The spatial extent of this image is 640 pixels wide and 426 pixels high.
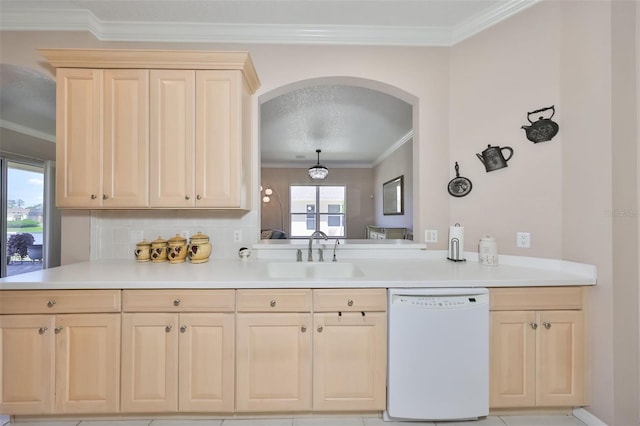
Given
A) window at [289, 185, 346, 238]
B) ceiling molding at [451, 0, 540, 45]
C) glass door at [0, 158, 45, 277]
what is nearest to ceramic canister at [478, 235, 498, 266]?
ceiling molding at [451, 0, 540, 45]

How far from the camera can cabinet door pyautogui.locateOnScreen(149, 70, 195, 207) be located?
1.89 metres

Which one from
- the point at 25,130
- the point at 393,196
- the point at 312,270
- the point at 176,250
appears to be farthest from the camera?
the point at 393,196

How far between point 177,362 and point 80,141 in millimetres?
1563

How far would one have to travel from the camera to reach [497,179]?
2072 millimetres

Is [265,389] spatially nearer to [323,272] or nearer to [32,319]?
[323,272]

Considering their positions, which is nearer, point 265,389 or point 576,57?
point 265,389

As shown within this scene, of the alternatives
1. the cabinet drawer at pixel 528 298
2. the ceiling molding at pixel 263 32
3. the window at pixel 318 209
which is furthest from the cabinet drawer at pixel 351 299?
the window at pixel 318 209

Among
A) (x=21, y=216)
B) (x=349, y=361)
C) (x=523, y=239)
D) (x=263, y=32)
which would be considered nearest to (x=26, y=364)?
(x=349, y=361)

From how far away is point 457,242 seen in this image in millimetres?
2090

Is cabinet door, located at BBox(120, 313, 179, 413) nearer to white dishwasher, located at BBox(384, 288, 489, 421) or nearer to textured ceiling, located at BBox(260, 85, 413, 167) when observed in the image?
white dishwasher, located at BBox(384, 288, 489, 421)

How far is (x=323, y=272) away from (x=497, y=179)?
1.46 metres

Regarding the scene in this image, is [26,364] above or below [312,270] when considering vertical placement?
below

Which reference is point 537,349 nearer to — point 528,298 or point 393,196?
point 528,298

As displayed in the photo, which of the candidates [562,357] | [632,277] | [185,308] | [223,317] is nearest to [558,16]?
[632,277]
